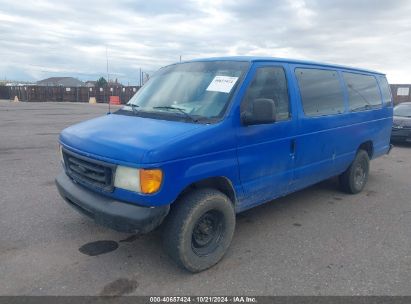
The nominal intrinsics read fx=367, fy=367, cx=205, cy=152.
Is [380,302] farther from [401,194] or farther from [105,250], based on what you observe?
[401,194]

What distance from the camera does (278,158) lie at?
4.26m

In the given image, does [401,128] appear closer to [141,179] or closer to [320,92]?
[320,92]

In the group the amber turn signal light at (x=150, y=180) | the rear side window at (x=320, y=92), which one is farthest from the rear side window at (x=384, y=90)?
the amber turn signal light at (x=150, y=180)

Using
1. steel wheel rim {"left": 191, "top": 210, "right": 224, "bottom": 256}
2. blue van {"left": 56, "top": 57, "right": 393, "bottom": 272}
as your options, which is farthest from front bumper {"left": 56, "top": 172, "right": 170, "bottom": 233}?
steel wheel rim {"left": 191, "top": 210, "right": 224, "bottom": 256}

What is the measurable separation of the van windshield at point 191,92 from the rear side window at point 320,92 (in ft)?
3.57

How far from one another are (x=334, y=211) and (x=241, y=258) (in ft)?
7.02

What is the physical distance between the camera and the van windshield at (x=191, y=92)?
12.3 ft

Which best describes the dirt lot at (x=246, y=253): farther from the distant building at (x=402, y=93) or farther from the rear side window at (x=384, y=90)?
the distant building at (x=402, y=93)

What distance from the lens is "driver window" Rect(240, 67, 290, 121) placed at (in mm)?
3900

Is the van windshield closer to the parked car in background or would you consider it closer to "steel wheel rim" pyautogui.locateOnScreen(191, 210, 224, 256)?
"steel wheel rim" pyautogui.locateOnScreen(191, 210, 224, 256)

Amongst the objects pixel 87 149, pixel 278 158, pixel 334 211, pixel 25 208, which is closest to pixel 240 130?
pixel 278 158

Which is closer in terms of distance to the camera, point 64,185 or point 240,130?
point 240,130

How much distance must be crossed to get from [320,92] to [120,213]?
3256 mm

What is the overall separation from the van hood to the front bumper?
1.39 ft
